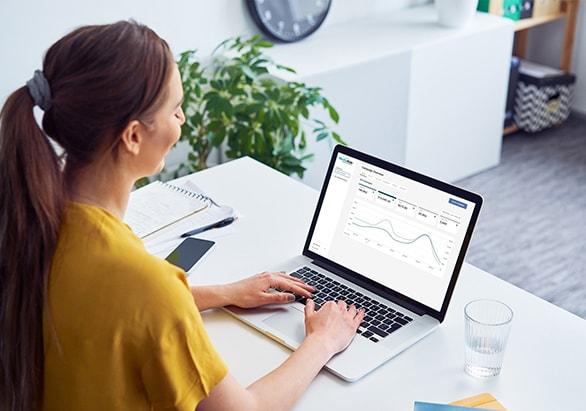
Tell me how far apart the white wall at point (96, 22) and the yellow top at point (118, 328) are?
1754 millimetres

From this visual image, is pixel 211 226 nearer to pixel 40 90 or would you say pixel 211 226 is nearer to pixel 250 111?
pixel 40 90

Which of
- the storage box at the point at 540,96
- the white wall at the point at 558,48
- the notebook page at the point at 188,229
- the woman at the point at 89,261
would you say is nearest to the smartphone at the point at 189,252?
the notebook page at the point at 188,229

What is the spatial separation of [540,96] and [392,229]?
2.88 m

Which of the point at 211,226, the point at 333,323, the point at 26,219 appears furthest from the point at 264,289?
the point at 26,219

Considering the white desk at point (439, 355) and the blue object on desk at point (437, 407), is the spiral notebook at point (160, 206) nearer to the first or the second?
the white desk at point (439, 355)

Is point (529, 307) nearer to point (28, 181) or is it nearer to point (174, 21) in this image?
point (28, 181)

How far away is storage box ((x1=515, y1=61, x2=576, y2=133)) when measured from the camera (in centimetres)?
430

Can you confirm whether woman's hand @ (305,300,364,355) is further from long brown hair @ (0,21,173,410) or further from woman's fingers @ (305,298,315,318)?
long brown hair @ (0,21,173,410)

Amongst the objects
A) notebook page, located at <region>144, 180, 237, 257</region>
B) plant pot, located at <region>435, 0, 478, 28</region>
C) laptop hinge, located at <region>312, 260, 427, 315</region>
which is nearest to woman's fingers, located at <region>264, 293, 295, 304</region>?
laptop hinge, located at <region>312, 260, 427, 315</region>

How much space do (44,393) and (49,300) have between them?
155 mm

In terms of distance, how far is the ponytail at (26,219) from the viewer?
123 centimetres

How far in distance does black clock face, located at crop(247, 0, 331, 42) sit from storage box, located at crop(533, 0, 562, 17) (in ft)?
3.96

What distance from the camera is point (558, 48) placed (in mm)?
4598

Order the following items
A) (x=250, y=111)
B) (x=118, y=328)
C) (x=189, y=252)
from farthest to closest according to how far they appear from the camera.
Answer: (x=250, y=111)
(x=189, y=252)
(x=118, y=328)
